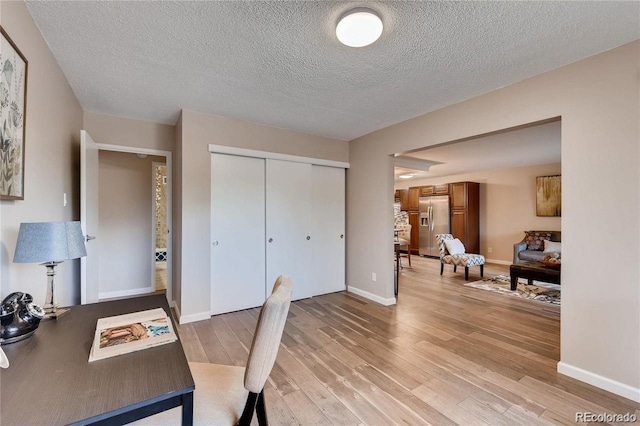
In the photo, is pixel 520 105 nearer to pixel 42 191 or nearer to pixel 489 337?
pixel 489 337

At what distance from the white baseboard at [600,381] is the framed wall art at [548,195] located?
195 inches

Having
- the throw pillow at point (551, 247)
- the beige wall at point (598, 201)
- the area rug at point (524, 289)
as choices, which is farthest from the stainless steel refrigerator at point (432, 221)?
the beige wall at point (598, 201)

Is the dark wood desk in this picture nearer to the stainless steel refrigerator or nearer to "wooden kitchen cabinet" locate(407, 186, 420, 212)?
the stainless steel refrigerator

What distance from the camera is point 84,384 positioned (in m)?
0.85

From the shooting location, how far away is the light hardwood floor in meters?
1.75

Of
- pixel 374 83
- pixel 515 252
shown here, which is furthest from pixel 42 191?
pixel 515 252

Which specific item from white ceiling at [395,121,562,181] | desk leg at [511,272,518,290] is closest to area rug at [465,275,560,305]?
desk leg at [511,272,518,290]

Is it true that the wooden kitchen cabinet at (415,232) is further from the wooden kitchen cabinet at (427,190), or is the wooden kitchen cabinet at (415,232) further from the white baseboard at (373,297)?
the white baseboard at (373,297)

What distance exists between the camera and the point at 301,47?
193cm

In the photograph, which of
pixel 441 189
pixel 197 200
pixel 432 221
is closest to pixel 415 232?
pixel 432 221

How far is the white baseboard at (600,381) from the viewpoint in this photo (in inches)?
71.9

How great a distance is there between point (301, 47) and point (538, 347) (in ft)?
10.6

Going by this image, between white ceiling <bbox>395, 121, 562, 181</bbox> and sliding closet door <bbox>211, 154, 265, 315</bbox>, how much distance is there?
2346mm

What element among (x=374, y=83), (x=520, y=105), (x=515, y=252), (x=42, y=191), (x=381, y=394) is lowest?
(x=381, y=394)
